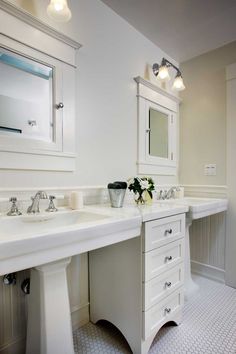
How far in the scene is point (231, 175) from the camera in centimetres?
203

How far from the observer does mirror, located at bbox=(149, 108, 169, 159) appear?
201 centimetres

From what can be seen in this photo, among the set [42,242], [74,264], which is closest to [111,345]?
[74,264]

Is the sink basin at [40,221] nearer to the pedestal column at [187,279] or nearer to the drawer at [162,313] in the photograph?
the drawer at [162,313]

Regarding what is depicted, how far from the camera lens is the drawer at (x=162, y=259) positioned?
1.17 m

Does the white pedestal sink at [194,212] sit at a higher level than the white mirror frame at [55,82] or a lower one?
lower

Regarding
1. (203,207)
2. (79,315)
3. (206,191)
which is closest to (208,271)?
(206,191)

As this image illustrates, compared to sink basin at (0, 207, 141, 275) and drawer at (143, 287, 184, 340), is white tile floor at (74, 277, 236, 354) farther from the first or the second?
sink basin at (0, 207, 141, 275)

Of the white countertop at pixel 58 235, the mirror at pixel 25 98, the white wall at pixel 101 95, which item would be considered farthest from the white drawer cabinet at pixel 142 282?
the mirror at pixel 25 98

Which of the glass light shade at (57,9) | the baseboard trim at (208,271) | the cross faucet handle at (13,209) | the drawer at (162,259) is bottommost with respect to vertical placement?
the baseboard trim at (208,271)

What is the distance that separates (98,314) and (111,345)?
0.63ft

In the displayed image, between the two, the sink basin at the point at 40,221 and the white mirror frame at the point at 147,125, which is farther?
the white mirror frame at the point at 147,125

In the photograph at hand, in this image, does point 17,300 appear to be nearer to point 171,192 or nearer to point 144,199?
point 144,199

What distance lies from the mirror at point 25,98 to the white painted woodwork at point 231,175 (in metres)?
1.59

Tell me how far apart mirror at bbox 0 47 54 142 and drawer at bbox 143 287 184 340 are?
1120 mm
